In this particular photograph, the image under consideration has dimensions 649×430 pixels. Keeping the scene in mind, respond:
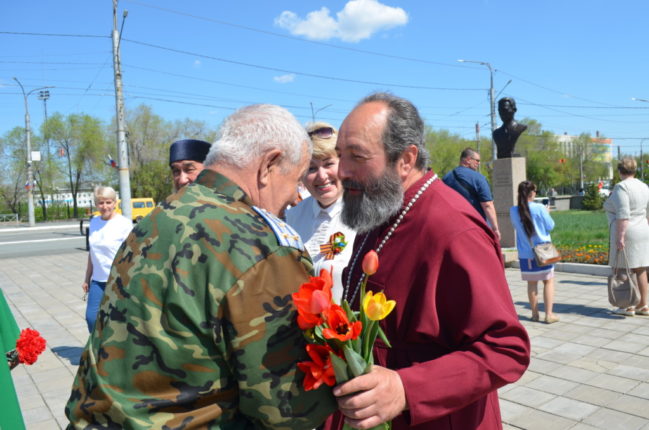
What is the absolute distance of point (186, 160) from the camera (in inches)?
149

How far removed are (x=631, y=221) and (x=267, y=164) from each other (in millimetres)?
6361

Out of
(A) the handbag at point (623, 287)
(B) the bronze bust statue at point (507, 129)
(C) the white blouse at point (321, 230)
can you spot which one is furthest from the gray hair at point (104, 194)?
(B) the bronze bust statue at point (507, 129)

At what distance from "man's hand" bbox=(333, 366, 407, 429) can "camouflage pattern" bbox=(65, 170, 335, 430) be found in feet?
0.21

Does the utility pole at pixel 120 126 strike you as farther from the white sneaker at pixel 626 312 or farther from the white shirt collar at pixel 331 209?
the white shirt collar at pixel 331 209

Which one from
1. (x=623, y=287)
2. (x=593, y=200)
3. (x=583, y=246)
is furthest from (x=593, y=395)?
(x=593, y=200)

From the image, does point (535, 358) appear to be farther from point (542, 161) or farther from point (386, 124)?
point (542, 161)

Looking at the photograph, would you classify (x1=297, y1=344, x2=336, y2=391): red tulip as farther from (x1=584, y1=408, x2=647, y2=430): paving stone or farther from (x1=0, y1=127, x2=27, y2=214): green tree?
(x1=0, y1=127, x2=27, y2=214): green tree

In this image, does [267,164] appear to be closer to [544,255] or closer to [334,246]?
[334,246]

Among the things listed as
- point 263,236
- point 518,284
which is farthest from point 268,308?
point 518,284

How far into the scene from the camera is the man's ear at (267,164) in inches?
61.7

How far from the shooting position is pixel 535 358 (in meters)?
5.28

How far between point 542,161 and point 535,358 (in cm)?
6731

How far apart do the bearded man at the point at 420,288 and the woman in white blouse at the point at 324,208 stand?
3.19 ft

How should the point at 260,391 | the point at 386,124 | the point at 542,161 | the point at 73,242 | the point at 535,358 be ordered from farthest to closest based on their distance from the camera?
the point at 542,161 → the point at 73,242 → the point at 535,358 → the point at 386,124 → the point at 260,391
